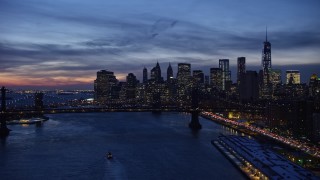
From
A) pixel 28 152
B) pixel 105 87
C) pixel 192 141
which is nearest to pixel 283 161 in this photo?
pixel 192 141

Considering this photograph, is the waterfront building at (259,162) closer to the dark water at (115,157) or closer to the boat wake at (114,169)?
the dark water at (115,157)

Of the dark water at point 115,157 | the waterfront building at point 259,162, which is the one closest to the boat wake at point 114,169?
the dark water at point 115,157

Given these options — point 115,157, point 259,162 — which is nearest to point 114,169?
point 115,157

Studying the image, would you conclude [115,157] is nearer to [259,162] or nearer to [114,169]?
[114,169]

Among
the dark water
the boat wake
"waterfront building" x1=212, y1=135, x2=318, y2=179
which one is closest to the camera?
"waterfront building" x1=212, y1=135, x2=318, y2=179

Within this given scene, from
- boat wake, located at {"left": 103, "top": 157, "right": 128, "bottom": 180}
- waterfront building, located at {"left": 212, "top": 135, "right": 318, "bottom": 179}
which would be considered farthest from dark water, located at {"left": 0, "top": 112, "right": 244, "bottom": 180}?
waterfront building, located at {"left": 212, "top": 135, "right": 318, "bottom": 179}

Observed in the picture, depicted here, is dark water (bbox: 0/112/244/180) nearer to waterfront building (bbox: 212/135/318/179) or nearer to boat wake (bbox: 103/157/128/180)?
boat wake (bbox: 103/157/128/180)

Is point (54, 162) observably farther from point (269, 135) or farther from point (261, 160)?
point (269, 135)

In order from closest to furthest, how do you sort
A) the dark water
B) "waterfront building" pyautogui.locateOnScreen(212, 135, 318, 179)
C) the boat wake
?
"waterfront building" pyautogui.locateOnScreen(212, 135, 318, 179) → the boat wake → the dark water

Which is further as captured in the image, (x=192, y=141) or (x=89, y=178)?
(x=192, y=141)
